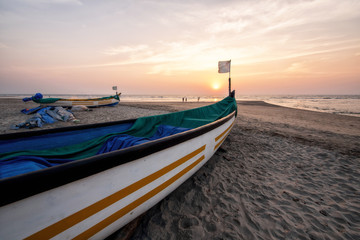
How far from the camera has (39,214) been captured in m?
0.95

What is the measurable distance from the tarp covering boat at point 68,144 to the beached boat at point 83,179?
0.4 inches

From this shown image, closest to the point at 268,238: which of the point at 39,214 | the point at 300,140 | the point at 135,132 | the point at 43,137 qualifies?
the point at 39,214

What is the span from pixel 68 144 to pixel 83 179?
1836 millimetres

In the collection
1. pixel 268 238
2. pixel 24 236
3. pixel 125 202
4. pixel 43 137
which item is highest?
pixel 43 137

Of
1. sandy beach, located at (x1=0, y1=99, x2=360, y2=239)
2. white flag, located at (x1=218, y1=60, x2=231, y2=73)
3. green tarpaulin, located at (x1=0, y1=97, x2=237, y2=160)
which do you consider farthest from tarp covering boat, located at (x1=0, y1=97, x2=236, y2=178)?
white flag, located at (x1=218, y1=60, x2=231, y2=73)

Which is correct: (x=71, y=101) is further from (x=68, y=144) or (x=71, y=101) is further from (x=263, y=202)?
(x=263, y=202)

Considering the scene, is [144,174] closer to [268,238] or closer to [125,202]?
[125,202]

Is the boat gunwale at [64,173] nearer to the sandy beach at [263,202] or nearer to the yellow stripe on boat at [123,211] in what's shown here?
the yellow stripe on boat at [123,211]

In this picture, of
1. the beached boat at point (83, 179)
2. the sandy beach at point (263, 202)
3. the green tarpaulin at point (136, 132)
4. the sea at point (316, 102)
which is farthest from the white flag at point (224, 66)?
the sea at point (316, 102)

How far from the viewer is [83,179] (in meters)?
1.12

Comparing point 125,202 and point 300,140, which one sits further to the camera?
point 300,140

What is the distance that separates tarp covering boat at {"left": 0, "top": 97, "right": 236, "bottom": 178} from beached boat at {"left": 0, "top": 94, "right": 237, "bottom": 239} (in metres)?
0.01

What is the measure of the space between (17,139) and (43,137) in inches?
11.0

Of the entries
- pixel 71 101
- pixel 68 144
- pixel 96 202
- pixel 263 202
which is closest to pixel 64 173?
pixel 96 202
